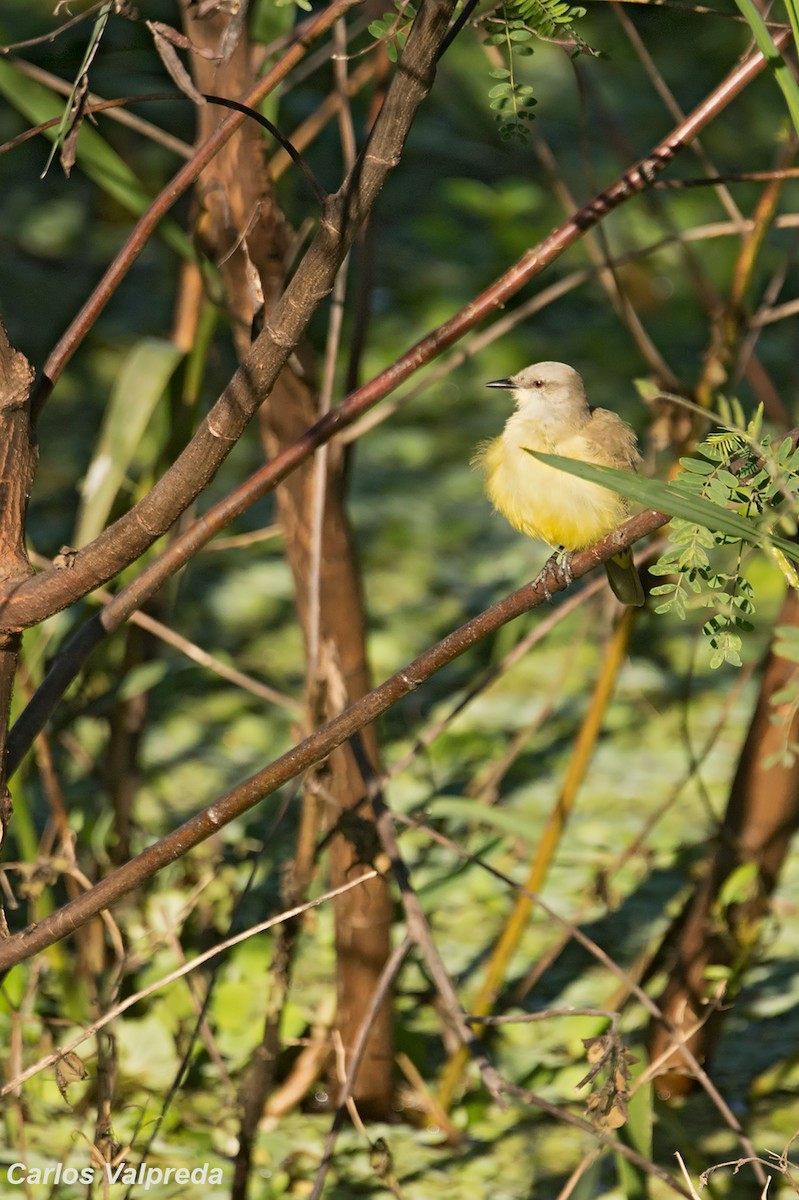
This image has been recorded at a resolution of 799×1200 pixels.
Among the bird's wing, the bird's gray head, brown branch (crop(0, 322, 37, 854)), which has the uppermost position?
the bird's gray head

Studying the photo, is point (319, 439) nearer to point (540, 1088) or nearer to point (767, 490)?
point (767, 490)

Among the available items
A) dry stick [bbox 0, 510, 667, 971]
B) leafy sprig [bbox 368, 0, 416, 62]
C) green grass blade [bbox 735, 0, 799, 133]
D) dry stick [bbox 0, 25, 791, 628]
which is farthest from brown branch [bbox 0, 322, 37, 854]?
green grass blade [bbox 735, 0, 799, 133]

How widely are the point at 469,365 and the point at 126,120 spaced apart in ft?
11.5

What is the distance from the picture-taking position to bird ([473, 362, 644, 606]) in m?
1.96

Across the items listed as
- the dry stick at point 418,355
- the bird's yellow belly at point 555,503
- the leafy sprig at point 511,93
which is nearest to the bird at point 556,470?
the bird's yellow belly at point 555,503

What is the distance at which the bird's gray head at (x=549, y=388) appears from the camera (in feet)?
7.37

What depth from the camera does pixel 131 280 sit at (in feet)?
19.5

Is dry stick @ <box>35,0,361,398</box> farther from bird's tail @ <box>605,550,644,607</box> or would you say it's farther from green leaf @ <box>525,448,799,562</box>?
bird's tail @ <box>605,550,644,607</box>

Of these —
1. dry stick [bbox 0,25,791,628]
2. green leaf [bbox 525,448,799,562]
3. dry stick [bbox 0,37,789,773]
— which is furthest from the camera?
dry stick [bbox 0,37,789,773]

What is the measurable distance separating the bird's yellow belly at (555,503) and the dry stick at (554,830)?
0.33 metres

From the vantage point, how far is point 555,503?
1.96 metres

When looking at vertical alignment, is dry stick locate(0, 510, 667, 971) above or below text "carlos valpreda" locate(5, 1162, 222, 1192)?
above

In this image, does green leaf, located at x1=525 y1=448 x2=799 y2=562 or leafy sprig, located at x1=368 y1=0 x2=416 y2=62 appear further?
leafy sprig, located at x1=368 y1=0 x2=416 y2=62

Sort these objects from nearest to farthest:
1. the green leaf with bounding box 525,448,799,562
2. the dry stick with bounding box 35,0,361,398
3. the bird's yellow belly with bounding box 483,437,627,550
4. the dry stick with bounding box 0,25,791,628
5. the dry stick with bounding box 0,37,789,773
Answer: the green leaf with bounding box 525,448,799,562 < the dry stick with bounding box 0,25,791,628 < the dry stick with bounding box 35,0,361,398 < the dry stick with bounding box 0,37,789,773 < the bird's yellow belly with bounding box 483,437,627,550
